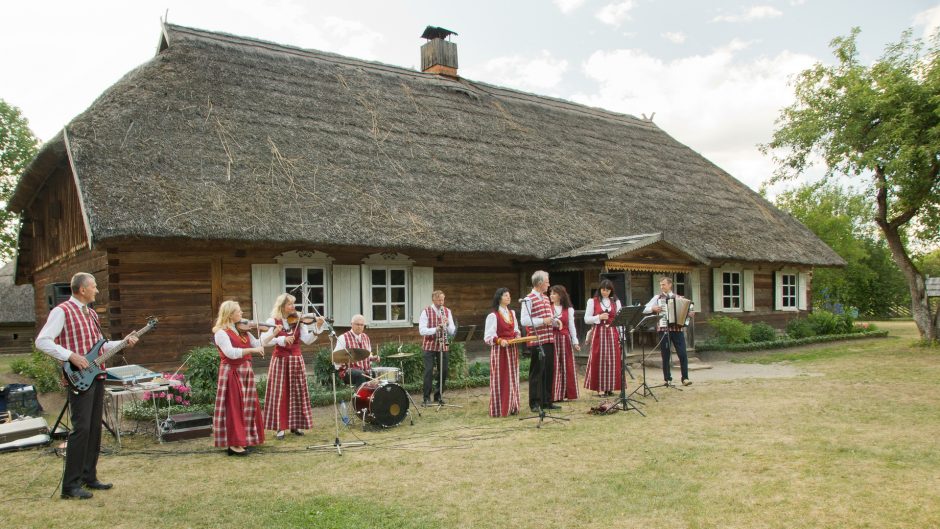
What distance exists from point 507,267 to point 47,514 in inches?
402

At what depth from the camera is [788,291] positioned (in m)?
19.5

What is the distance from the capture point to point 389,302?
490 inches

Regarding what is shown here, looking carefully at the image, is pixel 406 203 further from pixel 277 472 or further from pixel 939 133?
pixel 939 133

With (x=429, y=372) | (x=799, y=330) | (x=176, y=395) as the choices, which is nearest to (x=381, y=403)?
(x=429, y=372)

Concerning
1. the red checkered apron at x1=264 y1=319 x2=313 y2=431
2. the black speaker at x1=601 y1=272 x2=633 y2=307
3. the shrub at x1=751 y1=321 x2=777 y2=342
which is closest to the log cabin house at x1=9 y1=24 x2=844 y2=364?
the black speaker at x1=601 y1=272 x2=633 y2=307

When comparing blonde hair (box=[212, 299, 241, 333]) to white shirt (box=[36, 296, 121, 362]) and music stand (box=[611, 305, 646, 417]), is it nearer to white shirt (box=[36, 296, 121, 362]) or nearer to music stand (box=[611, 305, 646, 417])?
white shirt (box=[36, 296, 121, 362])

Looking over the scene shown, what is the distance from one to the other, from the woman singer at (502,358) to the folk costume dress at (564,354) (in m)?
0.89

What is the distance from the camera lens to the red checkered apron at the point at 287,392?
24.0ft

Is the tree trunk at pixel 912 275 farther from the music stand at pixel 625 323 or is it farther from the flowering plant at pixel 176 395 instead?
the flowering plant at pixel 176 395

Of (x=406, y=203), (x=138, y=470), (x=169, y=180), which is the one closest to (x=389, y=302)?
(x=406, y=203)

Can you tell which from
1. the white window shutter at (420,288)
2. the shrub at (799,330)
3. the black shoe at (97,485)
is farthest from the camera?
the shrub at (799,330)

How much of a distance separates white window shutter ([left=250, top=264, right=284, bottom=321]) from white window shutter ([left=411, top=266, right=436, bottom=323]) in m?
2.49

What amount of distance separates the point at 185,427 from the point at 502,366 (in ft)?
11.9

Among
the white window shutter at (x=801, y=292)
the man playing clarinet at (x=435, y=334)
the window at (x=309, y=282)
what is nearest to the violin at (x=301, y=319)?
the man playing clarinet at (x=435, y=334)
